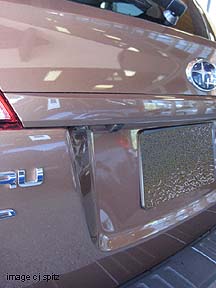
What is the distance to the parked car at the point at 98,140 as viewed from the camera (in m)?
0.83

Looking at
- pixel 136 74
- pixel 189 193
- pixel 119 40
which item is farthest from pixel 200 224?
pixel 119 40

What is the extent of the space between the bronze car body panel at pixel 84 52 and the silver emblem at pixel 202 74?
0.07 ft

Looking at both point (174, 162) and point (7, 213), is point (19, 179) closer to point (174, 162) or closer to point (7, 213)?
point (7, 213)

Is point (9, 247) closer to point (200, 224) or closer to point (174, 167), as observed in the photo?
point (174, 167)

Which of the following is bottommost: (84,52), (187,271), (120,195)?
(187,271)

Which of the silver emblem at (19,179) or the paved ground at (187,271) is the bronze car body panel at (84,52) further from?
the paved ground at (187,271)

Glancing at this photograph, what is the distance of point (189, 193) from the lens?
1.23 m

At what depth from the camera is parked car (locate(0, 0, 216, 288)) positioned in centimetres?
83

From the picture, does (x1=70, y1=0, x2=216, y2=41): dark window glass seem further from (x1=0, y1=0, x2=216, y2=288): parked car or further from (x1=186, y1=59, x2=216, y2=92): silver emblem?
(x1=186, y1=59, x2=216, y2=92): silver emblem

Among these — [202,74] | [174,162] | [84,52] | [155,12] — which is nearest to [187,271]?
[174,162]

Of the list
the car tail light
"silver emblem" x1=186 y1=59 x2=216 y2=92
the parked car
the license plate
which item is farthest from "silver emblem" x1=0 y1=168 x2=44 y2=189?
"silver emblem" x1=186 y1=59 x2=216 y2=92

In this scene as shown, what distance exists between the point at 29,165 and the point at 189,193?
65 cm

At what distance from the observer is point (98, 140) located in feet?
3.12

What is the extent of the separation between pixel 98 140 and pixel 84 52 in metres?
0.25
